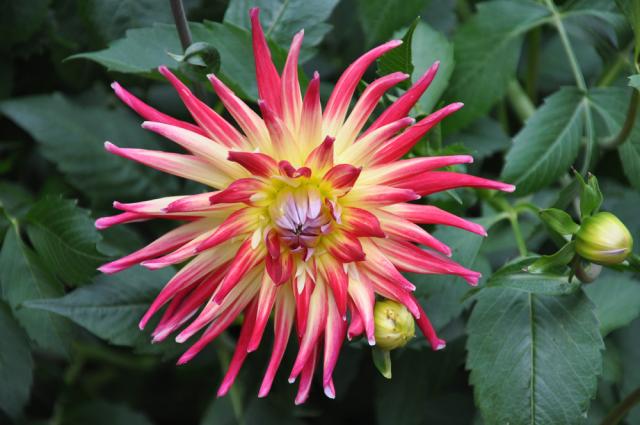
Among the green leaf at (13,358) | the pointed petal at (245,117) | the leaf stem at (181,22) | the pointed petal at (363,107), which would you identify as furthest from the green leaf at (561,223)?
the green leaf at (13,358)

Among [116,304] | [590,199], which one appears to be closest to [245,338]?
[116,304]

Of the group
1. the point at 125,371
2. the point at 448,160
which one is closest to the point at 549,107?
the point at 448,160

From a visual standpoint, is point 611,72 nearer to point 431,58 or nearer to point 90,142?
point 431,58

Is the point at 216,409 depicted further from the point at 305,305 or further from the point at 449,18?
the point at 449,18

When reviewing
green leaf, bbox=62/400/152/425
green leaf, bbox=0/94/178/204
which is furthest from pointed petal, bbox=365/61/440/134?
green leaf, bbox=62/400/152/425

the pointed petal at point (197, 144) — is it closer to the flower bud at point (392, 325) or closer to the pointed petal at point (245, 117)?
the pointed petal at point (245, 117)

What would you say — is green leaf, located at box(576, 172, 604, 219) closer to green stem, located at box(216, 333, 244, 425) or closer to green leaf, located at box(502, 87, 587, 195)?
green leaf, located at box(502, 87, 587, 195)
